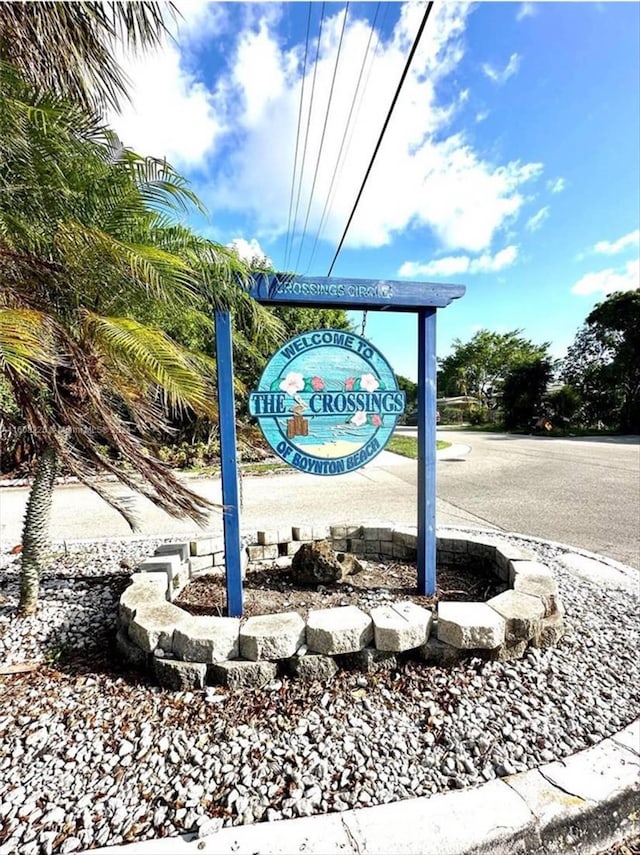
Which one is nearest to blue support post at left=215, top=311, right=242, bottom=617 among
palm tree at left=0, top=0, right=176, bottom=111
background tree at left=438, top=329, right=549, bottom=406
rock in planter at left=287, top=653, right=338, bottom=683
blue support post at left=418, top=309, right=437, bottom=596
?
rock in planter at left=287, top=653, right=338, bottom=683

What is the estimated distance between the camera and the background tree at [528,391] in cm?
2227

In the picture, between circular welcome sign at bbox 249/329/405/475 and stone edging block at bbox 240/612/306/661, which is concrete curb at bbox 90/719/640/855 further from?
circular welcome sign at bbox 249/329/405/475

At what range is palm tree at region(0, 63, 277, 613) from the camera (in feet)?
6.82

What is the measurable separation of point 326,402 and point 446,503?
4.37 meters

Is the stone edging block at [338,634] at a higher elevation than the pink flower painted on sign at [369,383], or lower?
lower

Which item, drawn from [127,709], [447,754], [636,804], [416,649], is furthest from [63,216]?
[636,804]

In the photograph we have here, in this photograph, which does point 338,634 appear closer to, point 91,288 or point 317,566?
point 317,566

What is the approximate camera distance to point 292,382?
2660 millimetres

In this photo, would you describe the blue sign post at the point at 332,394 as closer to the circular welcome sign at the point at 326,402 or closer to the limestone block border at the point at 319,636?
the circular welcome sign at the point at 326,402

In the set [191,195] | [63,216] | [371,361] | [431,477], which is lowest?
[431,477]

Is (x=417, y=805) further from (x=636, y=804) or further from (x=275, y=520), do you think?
→ (x=275, y=520)

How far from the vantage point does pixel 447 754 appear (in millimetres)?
1579

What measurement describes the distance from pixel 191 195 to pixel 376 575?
3064 mm

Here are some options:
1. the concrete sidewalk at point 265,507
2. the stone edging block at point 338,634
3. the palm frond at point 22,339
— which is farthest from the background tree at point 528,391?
the palm frond at point 22,339
